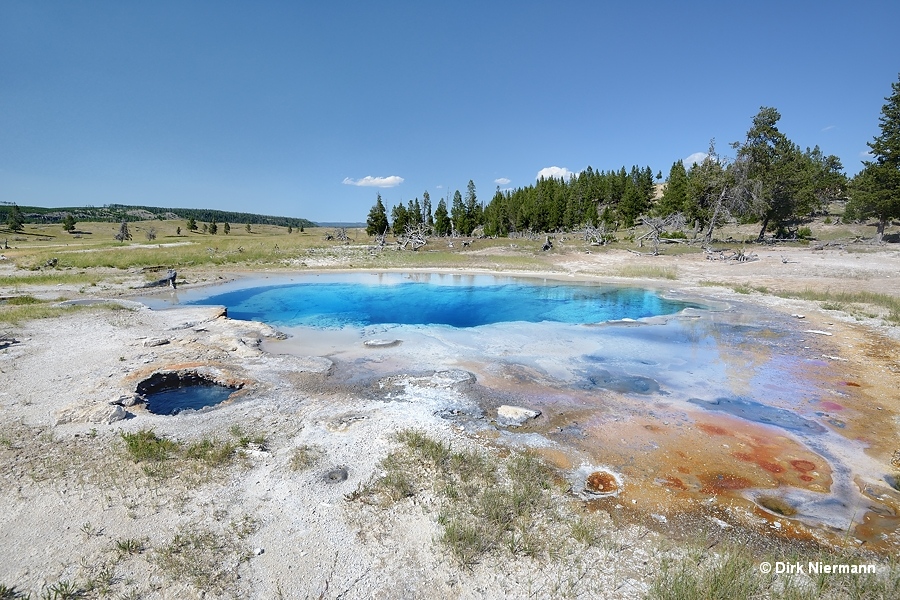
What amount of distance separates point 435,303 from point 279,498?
16531 mm

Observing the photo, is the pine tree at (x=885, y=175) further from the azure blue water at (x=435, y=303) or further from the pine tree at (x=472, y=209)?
the pine tree at (x=472, y=209)

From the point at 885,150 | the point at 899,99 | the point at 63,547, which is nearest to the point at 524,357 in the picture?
the point at 63,547

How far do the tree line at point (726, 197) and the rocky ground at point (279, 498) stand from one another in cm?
3193

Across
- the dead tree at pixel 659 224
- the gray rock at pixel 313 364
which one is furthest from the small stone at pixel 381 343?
the dead tree at pixel 659 224

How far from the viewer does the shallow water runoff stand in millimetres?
4875

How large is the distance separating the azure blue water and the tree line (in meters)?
16.8

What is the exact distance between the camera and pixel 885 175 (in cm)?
2967

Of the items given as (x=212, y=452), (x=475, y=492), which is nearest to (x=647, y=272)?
(x=475, y=492)

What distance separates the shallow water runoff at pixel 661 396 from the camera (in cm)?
488

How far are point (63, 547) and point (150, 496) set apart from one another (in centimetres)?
83

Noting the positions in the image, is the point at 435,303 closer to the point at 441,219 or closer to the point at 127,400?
the point at 127,400

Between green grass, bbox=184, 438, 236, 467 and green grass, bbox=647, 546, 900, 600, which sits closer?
green grass, bbox=647, 546, 900, 600

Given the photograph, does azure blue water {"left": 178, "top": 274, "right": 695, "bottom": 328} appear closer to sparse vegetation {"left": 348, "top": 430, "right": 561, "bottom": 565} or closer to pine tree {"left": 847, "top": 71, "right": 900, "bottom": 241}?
sparse vegetation {"left": 348, "top": 430, "right": 561, "bottom": 565}

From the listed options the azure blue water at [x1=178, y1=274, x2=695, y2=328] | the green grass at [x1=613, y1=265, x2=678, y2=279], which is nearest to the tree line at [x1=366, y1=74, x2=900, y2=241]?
the green grass at [x1=613, y1=265, x2=678, y2=279]
